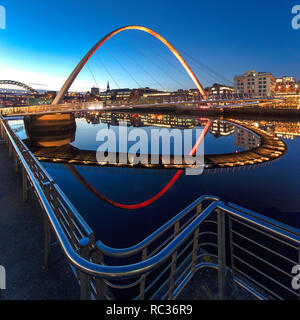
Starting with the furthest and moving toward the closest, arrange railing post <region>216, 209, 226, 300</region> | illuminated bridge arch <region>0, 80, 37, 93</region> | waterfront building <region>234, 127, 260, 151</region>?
1. illuminated bridge arch <region>0, 80, 37, 93</region>
2. waterfront building <region>234, 127, 260, 151</region>
3. railing post <region>216, 209, 226, 300</region>

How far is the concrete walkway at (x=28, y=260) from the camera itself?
1974 mm

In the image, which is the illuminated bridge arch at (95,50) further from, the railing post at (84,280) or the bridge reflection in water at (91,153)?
the railing post at (84,280)

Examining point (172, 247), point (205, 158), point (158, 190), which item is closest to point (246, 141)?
point (205, 158)

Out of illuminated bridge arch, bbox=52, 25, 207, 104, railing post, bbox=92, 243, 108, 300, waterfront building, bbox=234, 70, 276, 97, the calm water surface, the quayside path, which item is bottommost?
the calm water surface

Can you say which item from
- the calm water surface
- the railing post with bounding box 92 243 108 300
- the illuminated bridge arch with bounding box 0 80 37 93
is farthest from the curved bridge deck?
the illuminated bridge arch with bounding box 0 80 37 93

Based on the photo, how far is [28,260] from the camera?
2.29 metres

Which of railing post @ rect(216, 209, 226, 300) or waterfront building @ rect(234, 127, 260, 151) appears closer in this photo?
railing post @ rect(216, 209, 226, 300)

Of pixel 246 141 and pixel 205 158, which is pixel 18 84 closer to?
pixel 246 141

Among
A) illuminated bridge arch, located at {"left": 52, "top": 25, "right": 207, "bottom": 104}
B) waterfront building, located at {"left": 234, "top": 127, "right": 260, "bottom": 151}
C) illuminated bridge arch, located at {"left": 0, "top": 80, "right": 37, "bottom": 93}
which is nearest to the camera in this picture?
waterfront building, located at {"left": 234, "top": 127, "right": 260, "bottom": 151}

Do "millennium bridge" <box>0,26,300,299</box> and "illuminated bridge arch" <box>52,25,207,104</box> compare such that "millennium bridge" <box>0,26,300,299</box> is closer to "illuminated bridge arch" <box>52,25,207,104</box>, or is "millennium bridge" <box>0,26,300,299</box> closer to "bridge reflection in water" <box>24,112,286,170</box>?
"bridge reflection in water" <box>24,112,286,170</box>

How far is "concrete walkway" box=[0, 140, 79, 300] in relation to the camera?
6.48 feet
